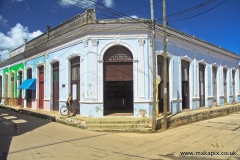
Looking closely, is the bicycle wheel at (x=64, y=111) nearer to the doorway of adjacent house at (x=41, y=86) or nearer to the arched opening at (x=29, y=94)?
the doorway of adjacent house at (x=41, y=86)

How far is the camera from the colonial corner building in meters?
12.7

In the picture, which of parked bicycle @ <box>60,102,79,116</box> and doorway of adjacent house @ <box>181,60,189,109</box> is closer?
parked bicycle @ <box>60,102,79,116</box>

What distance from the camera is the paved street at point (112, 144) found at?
659 cm

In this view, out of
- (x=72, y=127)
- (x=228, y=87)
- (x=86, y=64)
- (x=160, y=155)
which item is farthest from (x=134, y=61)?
(x=228, y=87)

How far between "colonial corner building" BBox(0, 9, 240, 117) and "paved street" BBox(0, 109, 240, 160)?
3.24 meters

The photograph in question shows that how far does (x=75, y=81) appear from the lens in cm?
1439

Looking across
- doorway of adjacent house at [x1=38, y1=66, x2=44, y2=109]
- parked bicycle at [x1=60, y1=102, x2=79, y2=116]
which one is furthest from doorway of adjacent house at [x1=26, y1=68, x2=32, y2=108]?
parked bicycle at [x1=60, y1=102, x2=79, y2=116]

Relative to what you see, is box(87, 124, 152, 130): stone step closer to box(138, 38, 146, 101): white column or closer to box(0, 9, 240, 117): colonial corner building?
box(0, 9, 240, 117): colonial corner building

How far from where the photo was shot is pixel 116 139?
8.92m

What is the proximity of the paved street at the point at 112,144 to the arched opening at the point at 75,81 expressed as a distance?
4287 mm

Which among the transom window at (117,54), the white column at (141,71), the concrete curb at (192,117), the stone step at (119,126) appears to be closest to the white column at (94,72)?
the transom window at (117,54)

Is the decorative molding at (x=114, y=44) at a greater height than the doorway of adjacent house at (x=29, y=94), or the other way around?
the decorative molding at (x=114, y=44)

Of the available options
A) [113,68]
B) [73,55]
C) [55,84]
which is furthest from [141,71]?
[55,84]

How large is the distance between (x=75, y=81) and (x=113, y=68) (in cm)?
304
